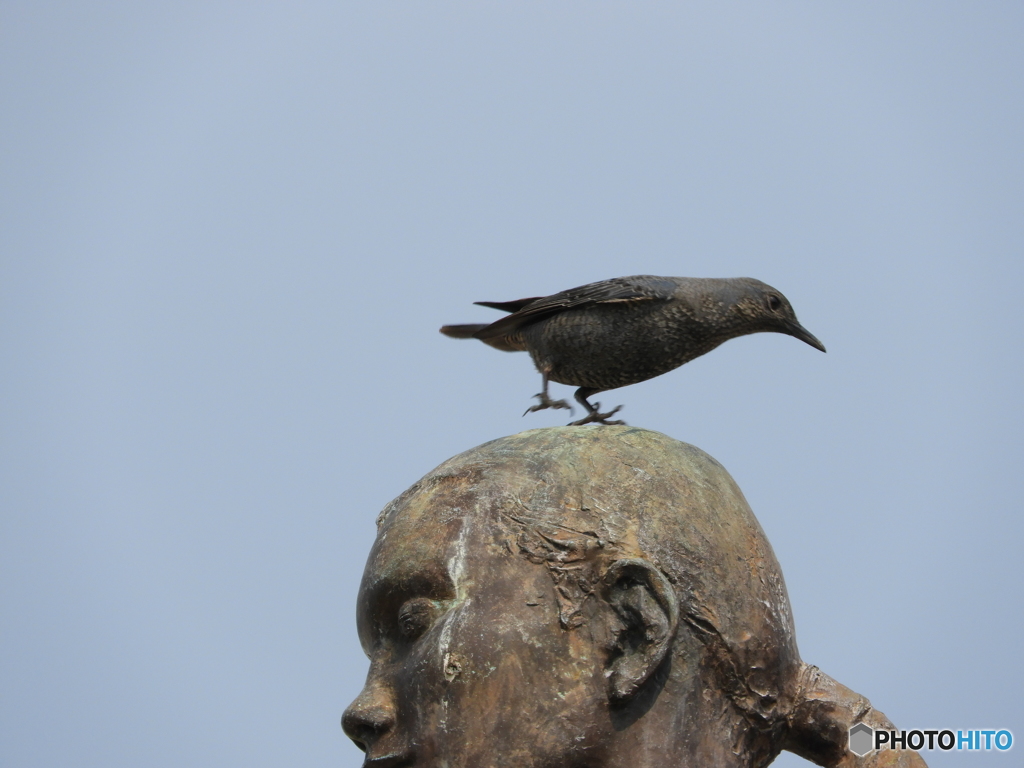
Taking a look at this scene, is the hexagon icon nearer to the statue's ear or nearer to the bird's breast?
the statue's ear

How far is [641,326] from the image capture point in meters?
5.80

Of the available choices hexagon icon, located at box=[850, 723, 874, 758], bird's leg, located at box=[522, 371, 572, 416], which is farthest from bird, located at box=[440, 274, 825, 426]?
hexagon icon, located at box=[850, 723, 874, 758]

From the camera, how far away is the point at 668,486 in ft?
16.7

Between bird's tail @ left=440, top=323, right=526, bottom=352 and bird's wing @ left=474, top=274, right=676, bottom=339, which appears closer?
bird's wing @ left=474, top=274, right=676, bottom=339

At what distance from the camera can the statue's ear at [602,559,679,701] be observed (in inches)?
181

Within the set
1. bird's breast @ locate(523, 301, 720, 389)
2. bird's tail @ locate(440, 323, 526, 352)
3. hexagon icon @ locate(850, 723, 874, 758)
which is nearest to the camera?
hexagon icon @ locate(850, 723, 874, 758)

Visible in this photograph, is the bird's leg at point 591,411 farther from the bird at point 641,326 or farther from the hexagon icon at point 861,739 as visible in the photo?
the hexagon icon at point 861,739

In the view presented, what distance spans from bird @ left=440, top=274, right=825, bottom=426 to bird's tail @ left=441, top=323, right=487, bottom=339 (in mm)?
496

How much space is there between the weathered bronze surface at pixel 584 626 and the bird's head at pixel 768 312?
92 centimetres

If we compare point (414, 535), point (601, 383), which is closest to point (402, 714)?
point (414, 535)

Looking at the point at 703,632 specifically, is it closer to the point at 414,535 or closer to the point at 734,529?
the point at 734,529

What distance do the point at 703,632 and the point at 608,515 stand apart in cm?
59

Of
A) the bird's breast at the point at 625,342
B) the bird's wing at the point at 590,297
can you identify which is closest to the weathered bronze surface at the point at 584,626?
the bird's breast at the point at 625,342

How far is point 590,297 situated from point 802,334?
1.05m
